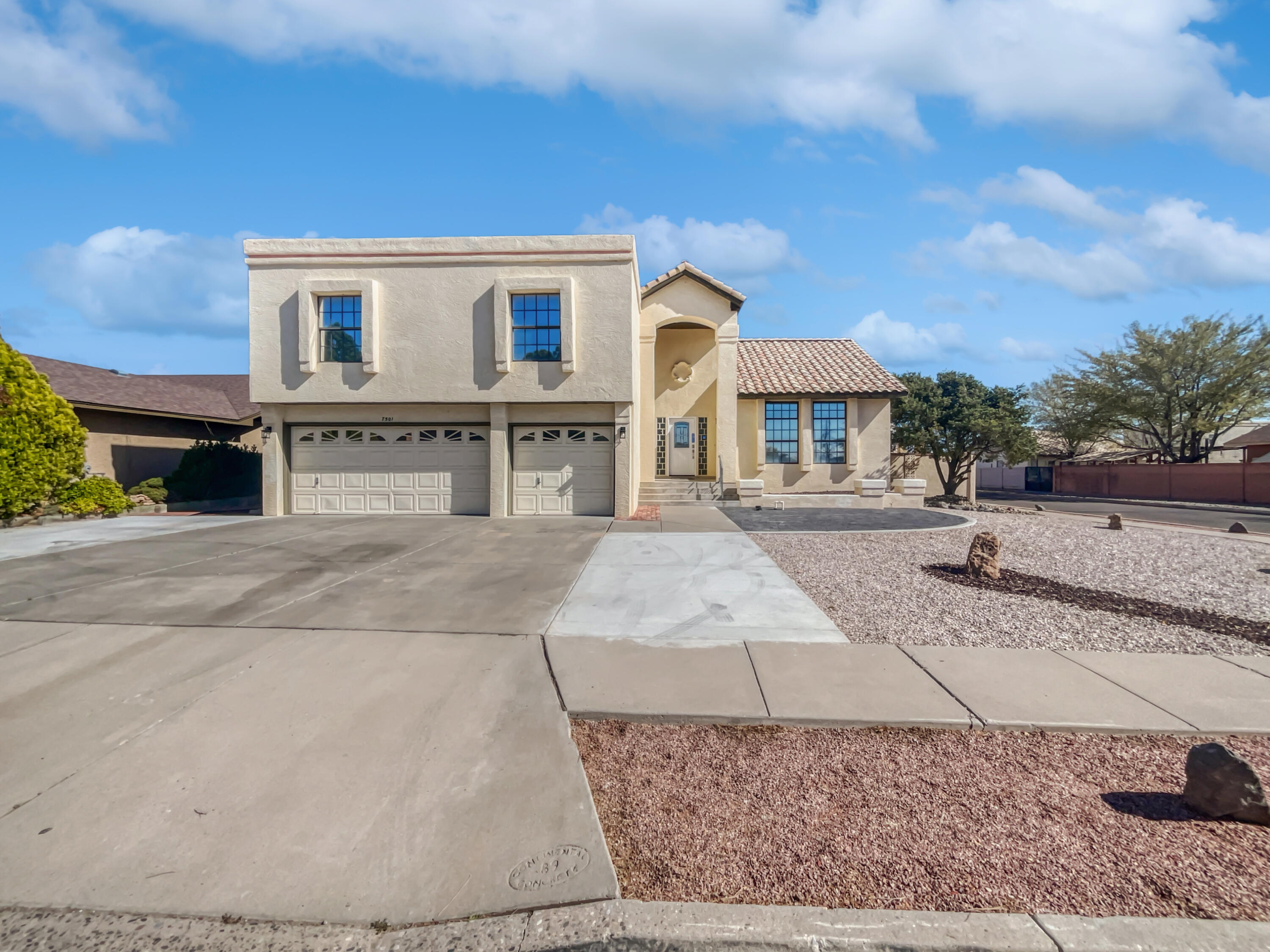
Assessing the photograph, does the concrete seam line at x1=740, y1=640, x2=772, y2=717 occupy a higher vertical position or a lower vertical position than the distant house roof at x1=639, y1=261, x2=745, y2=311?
lower

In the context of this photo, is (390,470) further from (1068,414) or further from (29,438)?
(1068,414)

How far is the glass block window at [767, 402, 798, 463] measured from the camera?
2223 cm

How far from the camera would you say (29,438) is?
13.8 meters

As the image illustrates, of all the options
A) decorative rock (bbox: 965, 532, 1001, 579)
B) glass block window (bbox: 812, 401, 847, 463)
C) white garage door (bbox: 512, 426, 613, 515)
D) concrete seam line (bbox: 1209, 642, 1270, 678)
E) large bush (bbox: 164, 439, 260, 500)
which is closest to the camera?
concrete seam line (bbox: 1209, 642, 1270, 678)

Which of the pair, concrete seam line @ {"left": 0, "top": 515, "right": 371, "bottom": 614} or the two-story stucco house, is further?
the two-story stucco house

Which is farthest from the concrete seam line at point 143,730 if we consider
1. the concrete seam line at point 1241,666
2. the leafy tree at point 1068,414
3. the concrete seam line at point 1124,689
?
the leafy tree at point 1068,414

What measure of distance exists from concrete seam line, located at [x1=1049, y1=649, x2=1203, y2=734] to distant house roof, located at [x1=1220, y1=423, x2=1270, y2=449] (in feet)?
115

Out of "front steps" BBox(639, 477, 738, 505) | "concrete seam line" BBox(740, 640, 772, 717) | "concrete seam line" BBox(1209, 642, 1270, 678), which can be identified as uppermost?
"front steps" BBox(639, 477, 738, 505)

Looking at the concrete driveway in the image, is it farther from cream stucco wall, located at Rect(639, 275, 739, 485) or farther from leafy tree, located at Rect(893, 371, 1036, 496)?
leafy tree, located at Rect(893, 371, 1036, 496)

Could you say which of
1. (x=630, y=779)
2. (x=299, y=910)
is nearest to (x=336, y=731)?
(x=299, y=910)

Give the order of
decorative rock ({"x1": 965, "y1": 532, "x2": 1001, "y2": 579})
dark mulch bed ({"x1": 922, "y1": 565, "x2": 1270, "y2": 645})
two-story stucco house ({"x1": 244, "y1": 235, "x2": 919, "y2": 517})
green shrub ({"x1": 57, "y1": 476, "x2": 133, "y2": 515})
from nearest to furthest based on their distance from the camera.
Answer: dark mulch bed ({"x1": 922, "y1": 565, "x2": 1270, "y2": 645})
decorative rock ({"x1": 965, "y1": 532, "x2": 1001, "y2": 579})
green shrub ({"x1": 57, "y1": 476, "x2": 133, "y2": 515})
two-story stucco house ({"x1": 244, "y1": 235, "x2": 919, "y2": 517})

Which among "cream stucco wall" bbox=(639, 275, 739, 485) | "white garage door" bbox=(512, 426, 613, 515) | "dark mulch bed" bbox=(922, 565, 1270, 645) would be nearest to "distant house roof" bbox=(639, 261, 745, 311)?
"cream stucco wall" bbox=(639, 275, 739, 485)

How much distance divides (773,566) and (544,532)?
5.41 metres

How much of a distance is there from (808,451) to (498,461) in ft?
39.1
